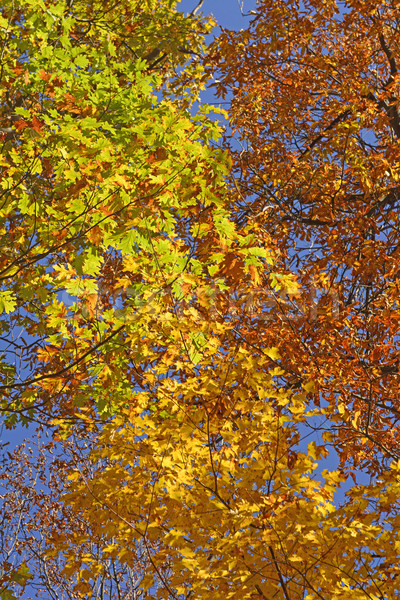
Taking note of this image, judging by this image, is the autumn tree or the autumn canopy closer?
the autumn canopy

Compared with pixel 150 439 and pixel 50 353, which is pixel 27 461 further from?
pixel 150 439

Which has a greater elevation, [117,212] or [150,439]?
[117,212]

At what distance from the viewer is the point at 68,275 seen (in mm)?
5031

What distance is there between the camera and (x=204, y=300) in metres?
4.64

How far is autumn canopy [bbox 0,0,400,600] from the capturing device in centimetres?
335

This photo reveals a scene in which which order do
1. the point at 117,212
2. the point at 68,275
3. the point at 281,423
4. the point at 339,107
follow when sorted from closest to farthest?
the point at 281,423, the point at 117,212, the point at 68,275, the point at 339,107

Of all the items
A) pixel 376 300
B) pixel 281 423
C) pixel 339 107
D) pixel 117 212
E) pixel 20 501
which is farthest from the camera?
pixel 20 501

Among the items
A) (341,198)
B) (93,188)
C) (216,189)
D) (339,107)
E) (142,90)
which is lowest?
(93,188)

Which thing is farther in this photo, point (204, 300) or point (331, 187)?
point (331, 187)

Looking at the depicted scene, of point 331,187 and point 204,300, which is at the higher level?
point 331,187

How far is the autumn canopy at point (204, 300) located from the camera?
335 centimetres

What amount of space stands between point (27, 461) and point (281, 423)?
10.1m

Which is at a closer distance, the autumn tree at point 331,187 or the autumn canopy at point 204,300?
the autumn canopy at point 204,300

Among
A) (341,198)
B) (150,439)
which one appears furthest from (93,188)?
(341,198)
